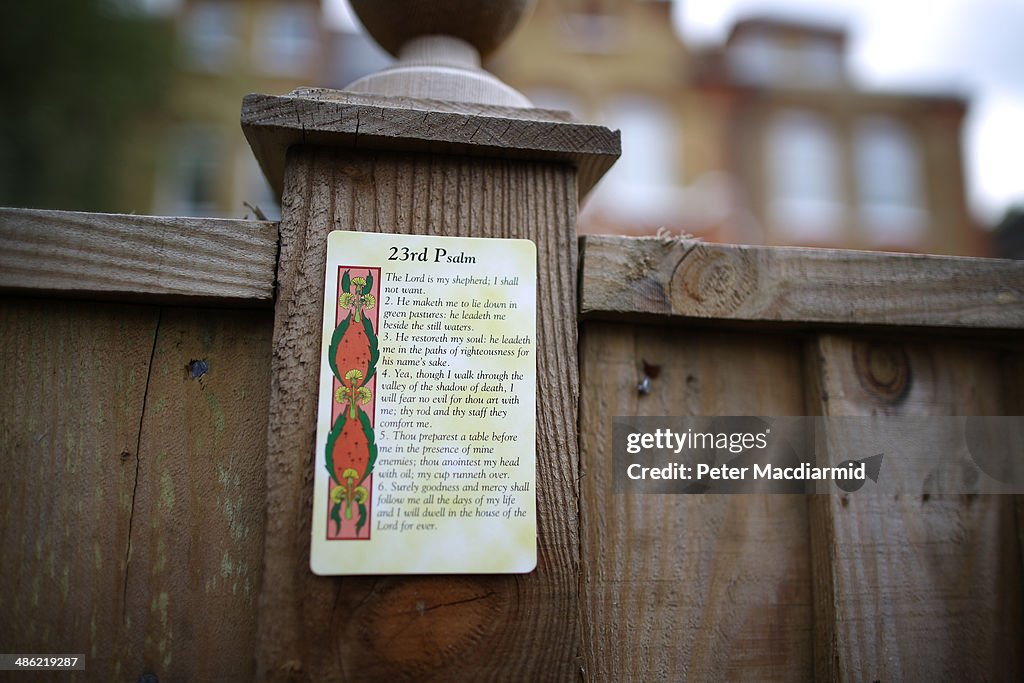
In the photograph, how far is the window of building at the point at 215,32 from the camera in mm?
13844

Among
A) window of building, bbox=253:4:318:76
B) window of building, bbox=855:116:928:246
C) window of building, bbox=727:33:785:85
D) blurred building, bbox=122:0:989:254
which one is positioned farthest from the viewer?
window of building, bbox=727:33:785:85

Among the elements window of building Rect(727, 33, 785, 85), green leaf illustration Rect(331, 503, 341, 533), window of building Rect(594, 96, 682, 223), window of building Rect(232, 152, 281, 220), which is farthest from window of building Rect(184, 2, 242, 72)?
green leaf illustration Rect(331, 503, 341, 533)

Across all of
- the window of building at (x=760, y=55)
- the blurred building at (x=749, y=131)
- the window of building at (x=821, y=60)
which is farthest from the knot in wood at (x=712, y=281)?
the window of building at (x=821, y=60)

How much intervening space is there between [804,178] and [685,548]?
15.0m

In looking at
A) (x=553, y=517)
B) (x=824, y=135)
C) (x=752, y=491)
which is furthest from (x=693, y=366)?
(x=824, y=135)

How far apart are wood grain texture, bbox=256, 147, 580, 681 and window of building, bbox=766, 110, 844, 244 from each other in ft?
46.5

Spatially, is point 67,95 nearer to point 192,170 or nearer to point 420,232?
point 192,170

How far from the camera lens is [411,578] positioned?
2.80ft

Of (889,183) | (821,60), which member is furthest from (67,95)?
(889,183)

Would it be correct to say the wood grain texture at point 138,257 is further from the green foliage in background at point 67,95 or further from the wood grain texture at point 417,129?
the green foliage in background at point 67,95

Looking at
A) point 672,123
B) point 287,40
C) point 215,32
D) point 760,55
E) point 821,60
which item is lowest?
point 672,123

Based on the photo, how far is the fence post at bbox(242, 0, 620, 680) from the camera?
33.0 inches

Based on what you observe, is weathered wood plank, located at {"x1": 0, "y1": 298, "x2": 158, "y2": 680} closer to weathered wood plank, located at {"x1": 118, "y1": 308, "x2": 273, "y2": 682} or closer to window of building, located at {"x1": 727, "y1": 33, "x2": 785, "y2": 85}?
weathered wood plank, located at {"x1": 118, "y1": 308, "x2": 273, "y2": 682}

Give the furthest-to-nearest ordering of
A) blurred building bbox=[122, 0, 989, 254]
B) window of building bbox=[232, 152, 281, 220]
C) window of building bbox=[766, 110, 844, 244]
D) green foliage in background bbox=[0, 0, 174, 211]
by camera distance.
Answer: window of building bbox=[766, 110, 844, 244] < window of building bbox=[232, 152, 281, 220] < blurred building bbox=[122, 0, 989, 254] < green foliage in background bbox=[0, 0, 174, 211]
